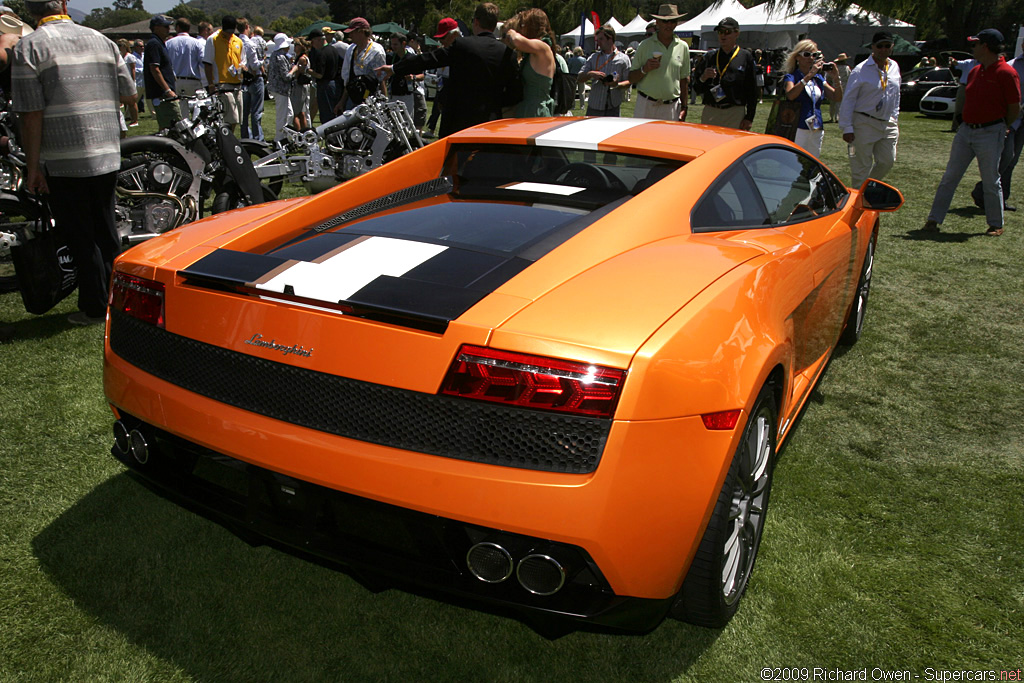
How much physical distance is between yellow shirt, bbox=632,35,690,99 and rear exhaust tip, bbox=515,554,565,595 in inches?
278

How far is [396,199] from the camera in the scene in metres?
2.98

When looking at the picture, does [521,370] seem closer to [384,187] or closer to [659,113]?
[384,187]

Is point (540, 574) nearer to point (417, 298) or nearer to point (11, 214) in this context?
point (417, 298)

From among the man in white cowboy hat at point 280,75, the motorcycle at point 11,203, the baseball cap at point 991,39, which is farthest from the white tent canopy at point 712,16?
the motorcycle at point 11,203

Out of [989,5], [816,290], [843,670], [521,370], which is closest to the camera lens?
[521,370]

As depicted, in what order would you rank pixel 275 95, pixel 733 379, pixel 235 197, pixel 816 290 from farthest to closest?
pixel 275 95
pixel 235 197
pixel 816 290
pixel 733 379

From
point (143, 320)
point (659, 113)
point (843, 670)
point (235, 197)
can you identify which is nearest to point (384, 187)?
point (143, 320)

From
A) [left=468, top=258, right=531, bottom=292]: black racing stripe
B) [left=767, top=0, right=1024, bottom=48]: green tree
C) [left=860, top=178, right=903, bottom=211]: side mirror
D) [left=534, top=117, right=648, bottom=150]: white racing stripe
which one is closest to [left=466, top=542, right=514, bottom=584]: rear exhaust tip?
[left=468, top=258, right=531, bottom=292]: black racing stripe

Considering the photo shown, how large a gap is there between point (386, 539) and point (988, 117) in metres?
7.64

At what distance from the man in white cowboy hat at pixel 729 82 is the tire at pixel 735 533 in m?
6.02

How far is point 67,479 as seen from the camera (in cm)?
296

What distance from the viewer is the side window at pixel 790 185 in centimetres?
293

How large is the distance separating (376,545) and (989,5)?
5068 centimetres

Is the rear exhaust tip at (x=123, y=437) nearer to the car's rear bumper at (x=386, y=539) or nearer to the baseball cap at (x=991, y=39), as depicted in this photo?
the car's rear bumper at (x=386, y=539)
